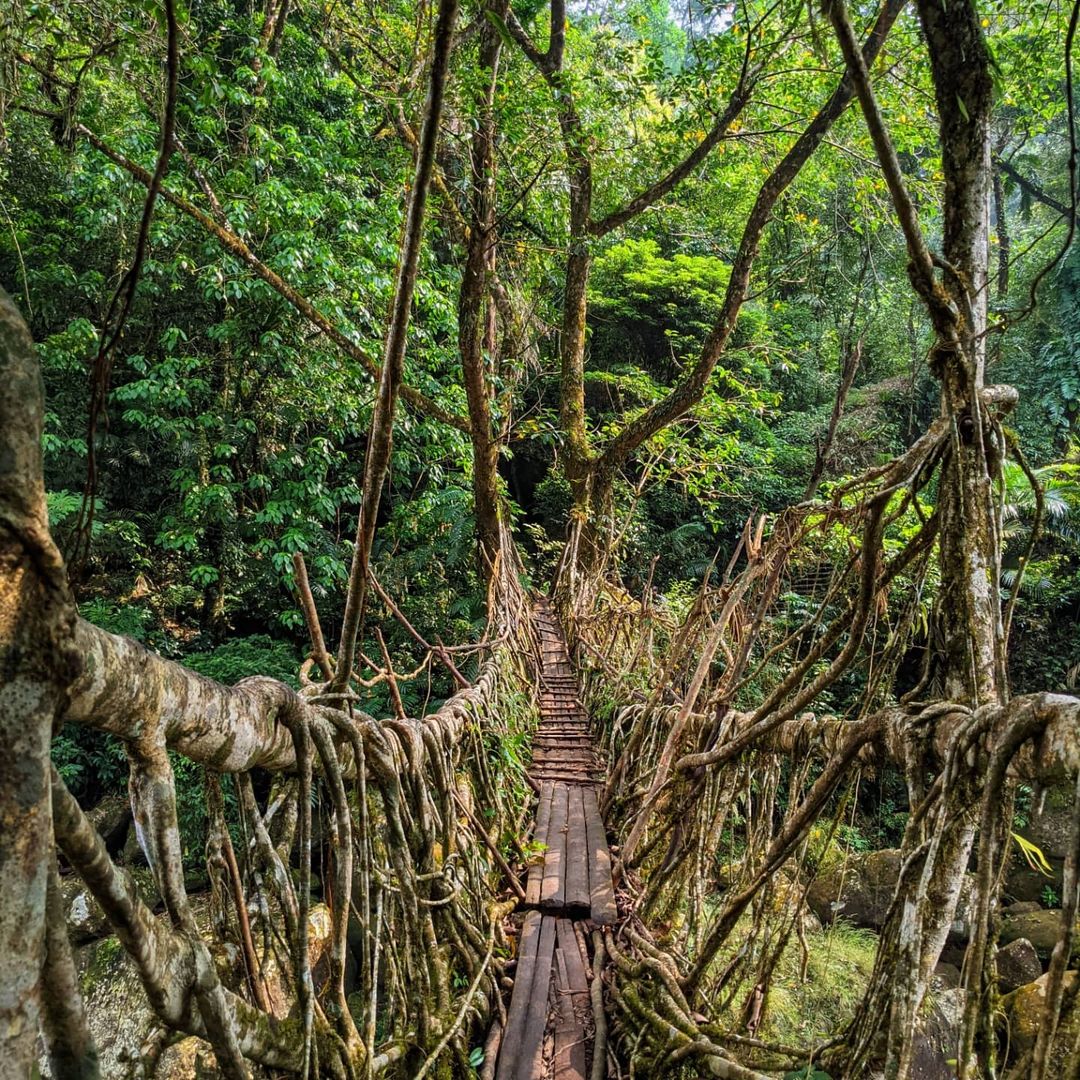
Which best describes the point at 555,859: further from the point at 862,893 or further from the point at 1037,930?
the point at 1037,930

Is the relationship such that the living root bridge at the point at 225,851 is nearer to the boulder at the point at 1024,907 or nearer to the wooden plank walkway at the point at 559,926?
the wooden plank walkway at the point at 559,926

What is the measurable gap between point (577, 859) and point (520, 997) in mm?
788

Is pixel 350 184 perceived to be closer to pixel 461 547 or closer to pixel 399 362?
pixel 461 547

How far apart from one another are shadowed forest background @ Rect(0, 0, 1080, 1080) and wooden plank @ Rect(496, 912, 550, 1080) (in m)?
0.07

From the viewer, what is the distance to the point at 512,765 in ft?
9.21

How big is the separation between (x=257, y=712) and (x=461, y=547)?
512 cm

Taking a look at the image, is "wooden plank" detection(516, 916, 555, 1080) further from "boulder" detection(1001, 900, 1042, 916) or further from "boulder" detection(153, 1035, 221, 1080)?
"boulder" detection(1001, 900, 1042, 916)

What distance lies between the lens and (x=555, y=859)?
Result: 2.56 metres

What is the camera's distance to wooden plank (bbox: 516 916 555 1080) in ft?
5.18

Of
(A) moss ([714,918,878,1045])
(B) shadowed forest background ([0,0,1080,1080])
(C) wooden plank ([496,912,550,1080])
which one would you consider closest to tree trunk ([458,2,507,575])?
(B) shadowed forest background ([0,0,1080,1080])

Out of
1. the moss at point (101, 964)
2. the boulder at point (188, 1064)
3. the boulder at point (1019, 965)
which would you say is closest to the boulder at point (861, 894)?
the boulder at point (1019, 965)

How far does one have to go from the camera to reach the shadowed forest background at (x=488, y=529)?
36.4 inches

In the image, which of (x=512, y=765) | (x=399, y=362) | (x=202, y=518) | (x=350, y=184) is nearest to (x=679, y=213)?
(x=350, y=184)

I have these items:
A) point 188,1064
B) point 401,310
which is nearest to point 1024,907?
point 188,1064
